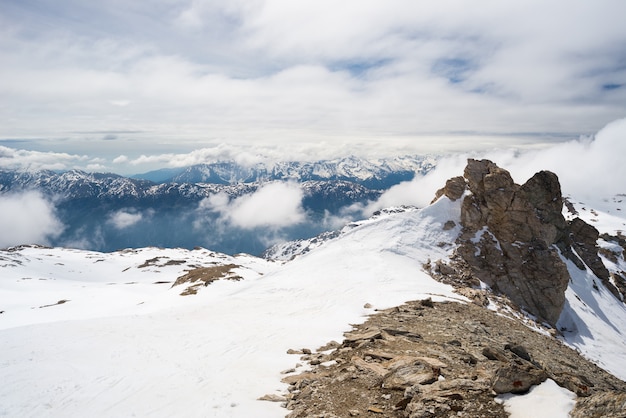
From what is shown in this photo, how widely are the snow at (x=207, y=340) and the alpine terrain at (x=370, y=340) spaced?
0.34 feet

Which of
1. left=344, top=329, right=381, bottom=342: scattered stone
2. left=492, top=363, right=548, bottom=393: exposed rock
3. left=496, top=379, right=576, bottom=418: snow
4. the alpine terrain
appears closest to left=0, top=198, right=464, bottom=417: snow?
the alpine terrain

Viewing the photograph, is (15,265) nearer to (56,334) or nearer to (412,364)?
(56,334)

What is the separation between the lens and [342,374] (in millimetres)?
13773

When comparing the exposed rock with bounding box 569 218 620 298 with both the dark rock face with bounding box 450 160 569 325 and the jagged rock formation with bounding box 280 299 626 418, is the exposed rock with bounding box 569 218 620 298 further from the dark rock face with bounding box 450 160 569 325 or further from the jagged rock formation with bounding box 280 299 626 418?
the jagged rock formation with bounding box 280 299 626 418

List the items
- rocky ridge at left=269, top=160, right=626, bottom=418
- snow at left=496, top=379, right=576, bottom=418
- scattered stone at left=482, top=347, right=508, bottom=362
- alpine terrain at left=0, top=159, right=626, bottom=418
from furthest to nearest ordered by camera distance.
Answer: scattered stone at left=482, top=347, right=508, bottom=362, alpine terrain at left=0, top=159, right=626, bottom=418, rocky ridge at left=269, top=160, right=626, bottom=418, snow at left=496, top=379, right=576, bottom=418

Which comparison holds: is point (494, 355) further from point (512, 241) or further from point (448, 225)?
point (512, 241)

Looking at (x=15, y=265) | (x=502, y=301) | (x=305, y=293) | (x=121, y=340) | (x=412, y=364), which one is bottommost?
(x=15, y=265)

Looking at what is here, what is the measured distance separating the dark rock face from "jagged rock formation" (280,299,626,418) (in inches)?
1020

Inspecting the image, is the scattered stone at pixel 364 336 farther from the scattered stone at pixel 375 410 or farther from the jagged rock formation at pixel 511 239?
the jagged rock formation at pixel 511 239

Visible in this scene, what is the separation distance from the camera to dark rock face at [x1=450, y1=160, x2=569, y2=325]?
153 feet

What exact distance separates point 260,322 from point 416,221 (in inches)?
1337

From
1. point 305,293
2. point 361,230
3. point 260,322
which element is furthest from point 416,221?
point 260,322

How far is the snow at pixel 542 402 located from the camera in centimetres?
875

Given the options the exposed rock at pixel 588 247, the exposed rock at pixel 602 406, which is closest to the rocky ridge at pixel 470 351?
the exposed rock at pixel 602 406
